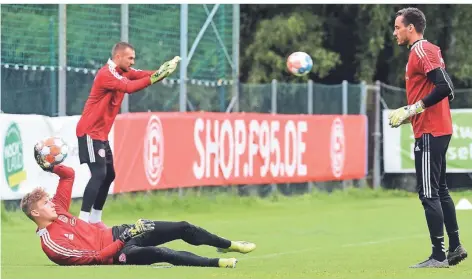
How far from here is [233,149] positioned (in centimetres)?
2314

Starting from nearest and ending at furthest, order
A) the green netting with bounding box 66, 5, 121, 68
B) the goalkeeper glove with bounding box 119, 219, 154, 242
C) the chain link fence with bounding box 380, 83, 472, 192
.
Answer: the goalkeeper glove with bounding box 119, 219, 154, 242
the green netting with bounding box 66, 5, 121, 68
the chain link fence with bounding box 380, 83, 472, 192

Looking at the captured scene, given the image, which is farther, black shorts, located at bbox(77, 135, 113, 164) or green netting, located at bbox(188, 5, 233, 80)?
green netting, located at bbox(188, 5, 233, 80)

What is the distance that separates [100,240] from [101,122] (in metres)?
3.48

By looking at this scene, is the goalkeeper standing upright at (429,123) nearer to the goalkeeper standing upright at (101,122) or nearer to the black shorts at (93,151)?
the goalkeeper standing upright at (101,122)

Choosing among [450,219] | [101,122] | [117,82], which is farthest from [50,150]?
[450,219]

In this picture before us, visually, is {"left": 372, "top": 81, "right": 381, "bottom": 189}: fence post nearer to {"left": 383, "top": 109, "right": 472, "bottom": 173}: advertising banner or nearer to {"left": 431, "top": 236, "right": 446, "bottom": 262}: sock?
{"left": 383, "top": 109, "right": 472, "bottom": 173}: advertising banner

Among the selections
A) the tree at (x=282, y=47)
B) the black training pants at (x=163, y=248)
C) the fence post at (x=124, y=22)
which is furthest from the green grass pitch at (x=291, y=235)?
the tree at (x=282, y=47)

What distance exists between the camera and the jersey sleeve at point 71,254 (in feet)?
36.0

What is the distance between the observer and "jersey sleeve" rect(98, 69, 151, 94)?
1384 centimetres

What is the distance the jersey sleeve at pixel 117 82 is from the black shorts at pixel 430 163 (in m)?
3.89

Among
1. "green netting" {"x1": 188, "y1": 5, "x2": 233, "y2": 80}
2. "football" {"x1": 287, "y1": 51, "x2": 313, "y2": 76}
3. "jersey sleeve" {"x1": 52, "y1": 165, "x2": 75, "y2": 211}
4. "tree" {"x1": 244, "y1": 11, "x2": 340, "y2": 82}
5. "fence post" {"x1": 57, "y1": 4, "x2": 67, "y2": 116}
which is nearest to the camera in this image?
"jersey sleeve" {"x1": 52, "y1": 165, "x2": 75, "y2": 211}

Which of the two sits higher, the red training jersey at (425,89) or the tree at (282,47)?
the tree at (282,47)

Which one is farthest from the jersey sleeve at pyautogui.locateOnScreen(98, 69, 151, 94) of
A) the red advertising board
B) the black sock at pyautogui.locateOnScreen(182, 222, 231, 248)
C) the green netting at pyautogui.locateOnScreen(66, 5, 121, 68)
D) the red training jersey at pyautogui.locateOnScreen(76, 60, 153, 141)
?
the green netting at pyautogui.locateOnScreen(66, 5, 121, 68)

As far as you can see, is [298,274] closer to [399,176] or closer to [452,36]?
[399,176]
